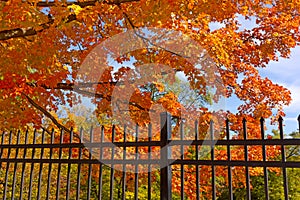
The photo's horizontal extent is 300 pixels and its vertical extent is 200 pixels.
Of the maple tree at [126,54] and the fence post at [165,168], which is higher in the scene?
the maple tree at [126,54]

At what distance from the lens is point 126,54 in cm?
886

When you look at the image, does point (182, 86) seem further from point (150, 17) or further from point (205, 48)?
point (150, 17)

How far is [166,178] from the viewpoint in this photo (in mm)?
3914

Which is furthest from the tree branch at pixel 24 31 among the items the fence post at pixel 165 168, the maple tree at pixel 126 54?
the fence post at pixel 165 168

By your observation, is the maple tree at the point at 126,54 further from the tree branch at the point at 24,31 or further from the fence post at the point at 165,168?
the fence post at the point at 165,168

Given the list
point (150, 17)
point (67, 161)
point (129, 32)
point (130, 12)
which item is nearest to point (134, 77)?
point (129, 32)

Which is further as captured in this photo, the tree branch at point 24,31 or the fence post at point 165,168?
the tree branch at point 24,31

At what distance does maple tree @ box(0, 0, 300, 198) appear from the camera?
5.82 m

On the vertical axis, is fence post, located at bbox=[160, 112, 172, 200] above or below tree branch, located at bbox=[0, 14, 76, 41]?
below

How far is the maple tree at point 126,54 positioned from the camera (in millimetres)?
5816

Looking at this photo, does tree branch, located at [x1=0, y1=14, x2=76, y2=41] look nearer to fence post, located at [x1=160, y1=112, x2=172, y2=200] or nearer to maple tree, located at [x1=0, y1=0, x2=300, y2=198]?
maple tree, located at [x1=0, y1=0, x2=300, y2=198]

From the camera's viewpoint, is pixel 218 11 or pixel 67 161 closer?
pixel 67 161

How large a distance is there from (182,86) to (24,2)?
17.4 m

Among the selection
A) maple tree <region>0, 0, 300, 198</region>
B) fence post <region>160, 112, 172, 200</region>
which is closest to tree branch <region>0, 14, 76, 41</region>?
maple tree <region>0, 0, 300, 198</region>
